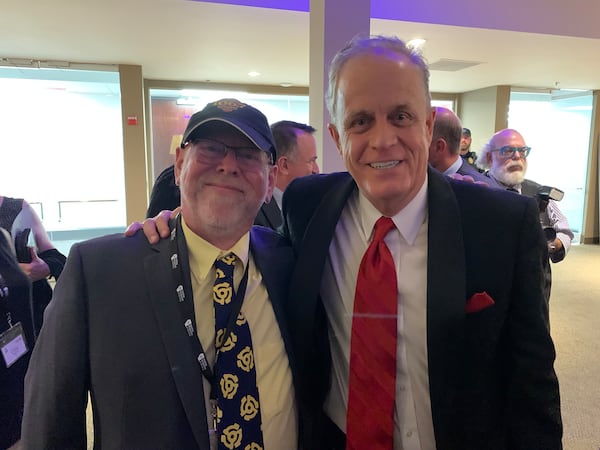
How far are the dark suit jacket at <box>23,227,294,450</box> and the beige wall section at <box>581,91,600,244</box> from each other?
10.5 m

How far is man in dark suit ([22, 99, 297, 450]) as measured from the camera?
3.41ft

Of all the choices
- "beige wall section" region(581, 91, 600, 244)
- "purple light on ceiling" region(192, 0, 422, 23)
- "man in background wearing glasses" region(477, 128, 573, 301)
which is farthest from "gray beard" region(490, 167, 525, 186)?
"beige wall section" region(581, 91, 600, 244)

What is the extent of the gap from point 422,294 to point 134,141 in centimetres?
636

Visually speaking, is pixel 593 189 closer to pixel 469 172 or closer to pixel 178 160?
pixel 469 172

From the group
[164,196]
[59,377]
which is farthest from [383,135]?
[164,196]

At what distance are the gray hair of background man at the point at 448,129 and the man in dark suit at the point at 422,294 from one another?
4.98 ft

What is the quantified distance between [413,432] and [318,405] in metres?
0.29

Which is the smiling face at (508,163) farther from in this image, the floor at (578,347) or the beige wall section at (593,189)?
the beige wall section at (593,189)

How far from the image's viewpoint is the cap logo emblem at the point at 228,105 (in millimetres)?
1234

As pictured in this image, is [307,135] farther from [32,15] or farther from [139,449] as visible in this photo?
[32,15]

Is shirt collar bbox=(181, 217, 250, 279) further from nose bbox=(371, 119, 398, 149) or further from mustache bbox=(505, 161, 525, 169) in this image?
mustache bbox=(505, 161, 525, 169)

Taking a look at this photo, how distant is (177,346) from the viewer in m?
1.06

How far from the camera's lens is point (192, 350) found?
3.52 feet

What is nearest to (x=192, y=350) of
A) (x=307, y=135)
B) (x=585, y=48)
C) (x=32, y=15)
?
(x=307, y=135)
